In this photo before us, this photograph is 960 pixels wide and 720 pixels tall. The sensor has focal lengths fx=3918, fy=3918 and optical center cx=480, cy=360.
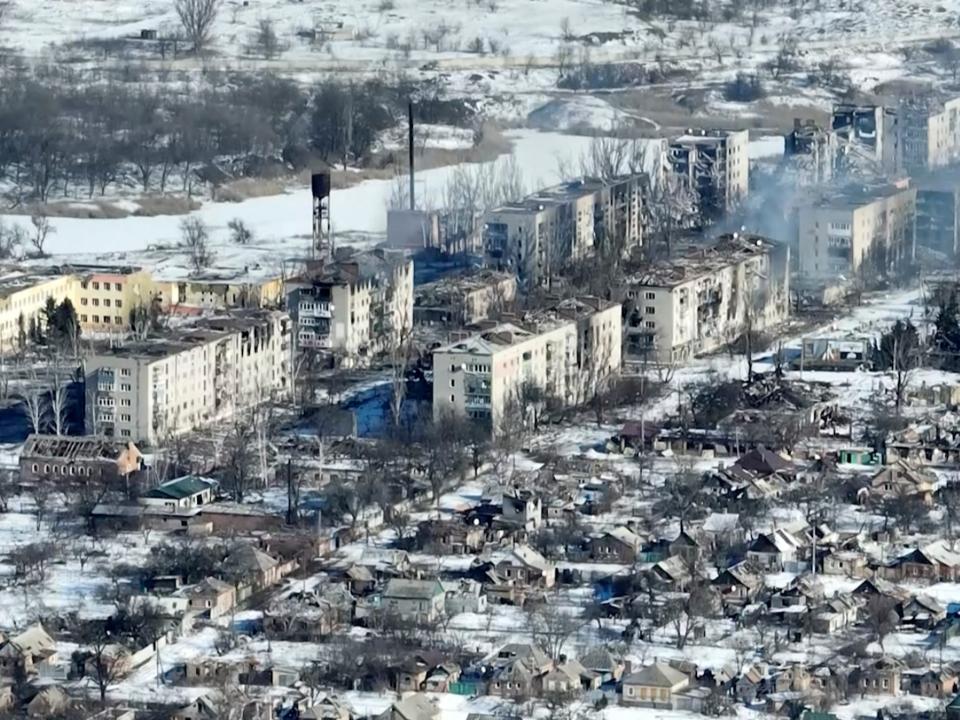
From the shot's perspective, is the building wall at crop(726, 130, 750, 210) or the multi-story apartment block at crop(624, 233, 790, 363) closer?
the multi-story apartment block at crop(624, 233, 790, 363)

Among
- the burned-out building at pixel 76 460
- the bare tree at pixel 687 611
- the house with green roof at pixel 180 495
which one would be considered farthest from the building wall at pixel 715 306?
the bare tree at pixel 687 611

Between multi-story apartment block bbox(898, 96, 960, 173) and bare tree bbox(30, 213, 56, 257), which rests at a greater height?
multi-story apartment block bbox(898, 96, 960, 173)

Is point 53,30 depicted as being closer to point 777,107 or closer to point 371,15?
point 371,15

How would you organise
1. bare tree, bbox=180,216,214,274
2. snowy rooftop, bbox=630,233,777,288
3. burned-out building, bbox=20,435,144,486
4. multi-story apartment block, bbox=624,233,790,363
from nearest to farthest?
burned-out building, bbox=20,435,144,486, multi-story apartment block, bbox=624,233,790,363, snowy rooftop, bbox=630,233,777,288, bare tree, bbox=180,216,214,274

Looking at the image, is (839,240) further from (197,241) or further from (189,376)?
(189,376)

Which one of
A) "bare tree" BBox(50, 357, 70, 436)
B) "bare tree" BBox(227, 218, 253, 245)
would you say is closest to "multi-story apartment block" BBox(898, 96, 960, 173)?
"bare tree" BBox(227, 218, 253, 245)

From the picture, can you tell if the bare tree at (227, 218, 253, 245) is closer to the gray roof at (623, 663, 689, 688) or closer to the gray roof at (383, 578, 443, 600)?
the gray roof at (383, 578, 443, 600)
